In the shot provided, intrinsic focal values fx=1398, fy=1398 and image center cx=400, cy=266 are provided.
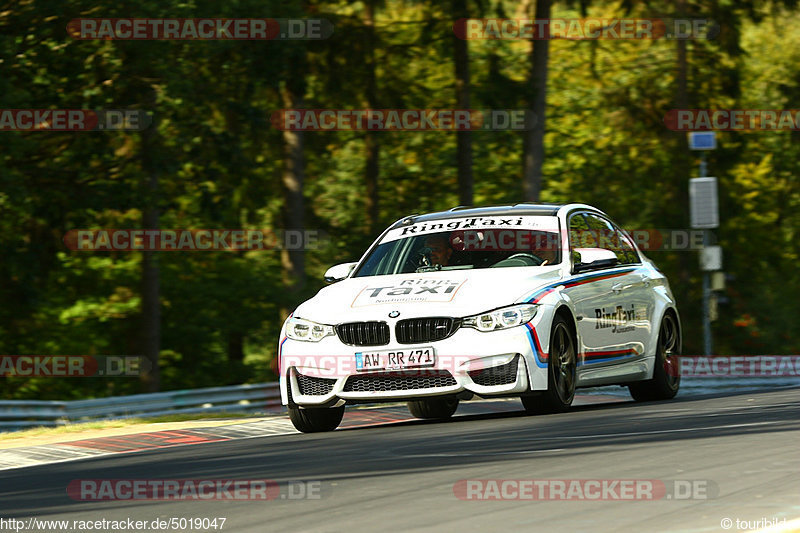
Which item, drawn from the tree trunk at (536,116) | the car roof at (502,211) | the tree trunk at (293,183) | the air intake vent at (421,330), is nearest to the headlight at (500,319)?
the air intake vent at (421,330)

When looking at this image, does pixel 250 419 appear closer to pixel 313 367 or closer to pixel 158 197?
pixel 313 367

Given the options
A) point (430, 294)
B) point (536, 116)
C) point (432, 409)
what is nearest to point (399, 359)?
point (430, 294)

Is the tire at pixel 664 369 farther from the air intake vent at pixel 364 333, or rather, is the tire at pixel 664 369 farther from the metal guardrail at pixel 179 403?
the metal guardrail at pixel 179 403

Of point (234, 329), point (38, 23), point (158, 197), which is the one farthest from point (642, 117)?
point (38, 23)

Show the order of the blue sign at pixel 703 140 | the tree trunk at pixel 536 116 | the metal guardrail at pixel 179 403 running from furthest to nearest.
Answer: the tree trunk at pixel 536 116 → the blue sign at pixel 703 140 → the metal guardrail at pixel 179 403

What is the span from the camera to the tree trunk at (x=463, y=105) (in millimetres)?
33562

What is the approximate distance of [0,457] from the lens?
37.4ft

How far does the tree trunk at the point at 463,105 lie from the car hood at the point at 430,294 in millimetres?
21906

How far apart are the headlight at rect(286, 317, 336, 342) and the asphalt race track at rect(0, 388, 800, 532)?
789mm

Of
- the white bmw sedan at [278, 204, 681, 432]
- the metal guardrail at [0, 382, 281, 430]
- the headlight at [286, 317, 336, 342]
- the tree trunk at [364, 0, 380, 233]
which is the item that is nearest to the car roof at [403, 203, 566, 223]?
the white bmw sedan at [278, 204, 681, 432]

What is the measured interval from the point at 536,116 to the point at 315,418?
21.6m

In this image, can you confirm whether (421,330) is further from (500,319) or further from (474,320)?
(500,319)

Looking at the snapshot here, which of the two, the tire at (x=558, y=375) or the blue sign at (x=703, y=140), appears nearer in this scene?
the tire at (x=558, y=375)

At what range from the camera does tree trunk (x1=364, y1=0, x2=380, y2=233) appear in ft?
115
